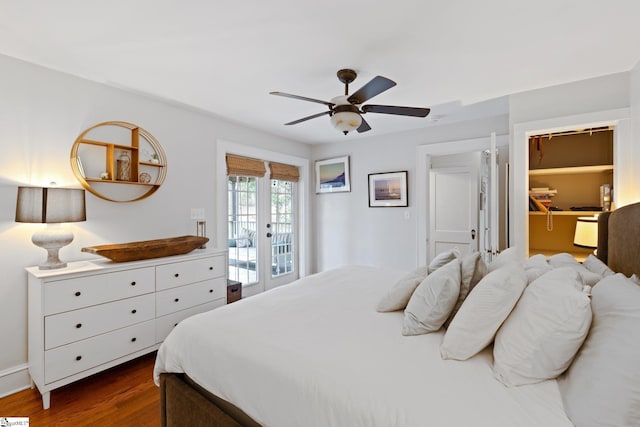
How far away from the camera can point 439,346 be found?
127 cm

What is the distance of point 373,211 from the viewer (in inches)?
175

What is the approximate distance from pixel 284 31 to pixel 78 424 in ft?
8.97

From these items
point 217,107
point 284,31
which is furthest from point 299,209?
point 284,31

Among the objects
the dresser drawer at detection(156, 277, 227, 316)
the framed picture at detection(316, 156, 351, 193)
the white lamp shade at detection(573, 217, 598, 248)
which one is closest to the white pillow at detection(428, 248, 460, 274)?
the white lamp shade at detection(573, 217, 598, 248)

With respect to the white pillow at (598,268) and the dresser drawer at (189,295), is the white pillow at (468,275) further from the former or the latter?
the dresser drawer at (189,295)

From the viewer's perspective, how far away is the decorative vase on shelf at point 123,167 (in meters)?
2.69

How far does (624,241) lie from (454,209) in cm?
295

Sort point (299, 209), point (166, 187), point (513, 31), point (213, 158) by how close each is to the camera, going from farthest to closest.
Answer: point (299, 209)
point (213, 158)
point (166, 187)
point (513, 31)

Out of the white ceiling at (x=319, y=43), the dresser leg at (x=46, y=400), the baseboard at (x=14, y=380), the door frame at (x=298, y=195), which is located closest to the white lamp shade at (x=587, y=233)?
the white ceiling at (x=319, y=43)

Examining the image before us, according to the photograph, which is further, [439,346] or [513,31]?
[513,31]

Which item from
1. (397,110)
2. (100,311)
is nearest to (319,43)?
(397,110)

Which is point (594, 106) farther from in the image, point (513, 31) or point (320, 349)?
point (320, 349)

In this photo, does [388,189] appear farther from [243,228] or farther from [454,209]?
[243,228]

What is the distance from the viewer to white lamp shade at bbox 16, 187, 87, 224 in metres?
2.03
